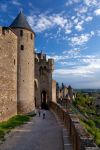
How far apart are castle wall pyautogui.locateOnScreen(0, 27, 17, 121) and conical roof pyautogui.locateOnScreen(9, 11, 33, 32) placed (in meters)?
3.65

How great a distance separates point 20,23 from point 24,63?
456 cm

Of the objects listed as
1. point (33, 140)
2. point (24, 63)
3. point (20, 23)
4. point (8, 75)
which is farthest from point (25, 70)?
point (33, 140)

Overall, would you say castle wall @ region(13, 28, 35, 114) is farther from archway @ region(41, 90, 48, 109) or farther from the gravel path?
the gravel path

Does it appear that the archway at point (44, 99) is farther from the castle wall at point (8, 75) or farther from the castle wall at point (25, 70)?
the castle wall at point (8, 75)

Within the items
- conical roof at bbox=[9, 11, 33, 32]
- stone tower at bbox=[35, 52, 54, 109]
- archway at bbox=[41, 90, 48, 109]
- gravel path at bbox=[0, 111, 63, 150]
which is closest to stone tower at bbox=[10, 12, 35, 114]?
conical roof at bbox=[9, 11, 33, 32]

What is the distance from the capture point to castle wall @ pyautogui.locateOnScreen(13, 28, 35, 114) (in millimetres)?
29719

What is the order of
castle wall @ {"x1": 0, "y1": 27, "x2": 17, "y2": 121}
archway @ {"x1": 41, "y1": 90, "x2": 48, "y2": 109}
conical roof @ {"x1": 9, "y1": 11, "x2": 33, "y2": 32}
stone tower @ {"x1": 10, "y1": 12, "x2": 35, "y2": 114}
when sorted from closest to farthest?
1. castle wall @ {"x1": 0, "y1": 27, "x2": 17, "y2": 121}
2. stone tower @ {"x1": 10, "y1": 12, "x2": 35, "y2": 114}
3. conical roof @ {"x1": 9, "y1": 11, "x2": 33, "y2": 32}
4. archway @ {"x1": 41, "y1": 90, "x2": 48, "y2": 109}

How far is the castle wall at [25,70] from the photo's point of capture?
29.7 meters

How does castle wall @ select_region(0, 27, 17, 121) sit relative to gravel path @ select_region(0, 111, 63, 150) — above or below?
above

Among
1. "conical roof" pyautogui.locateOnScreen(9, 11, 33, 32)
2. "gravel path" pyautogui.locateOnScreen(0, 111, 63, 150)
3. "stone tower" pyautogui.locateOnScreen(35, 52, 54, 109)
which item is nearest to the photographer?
"gravel path" pyautogui.locateOnScreen(0, 111, 63, 150)

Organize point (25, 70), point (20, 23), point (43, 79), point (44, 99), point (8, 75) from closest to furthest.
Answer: point (8, 75)
point (25, 70)
point (20, 23)
point (43, 79)
point (44, 99)

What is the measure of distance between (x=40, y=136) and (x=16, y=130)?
276 cm

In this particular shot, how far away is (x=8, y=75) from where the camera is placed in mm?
25047

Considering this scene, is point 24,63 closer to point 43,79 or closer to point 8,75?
point 8,75
